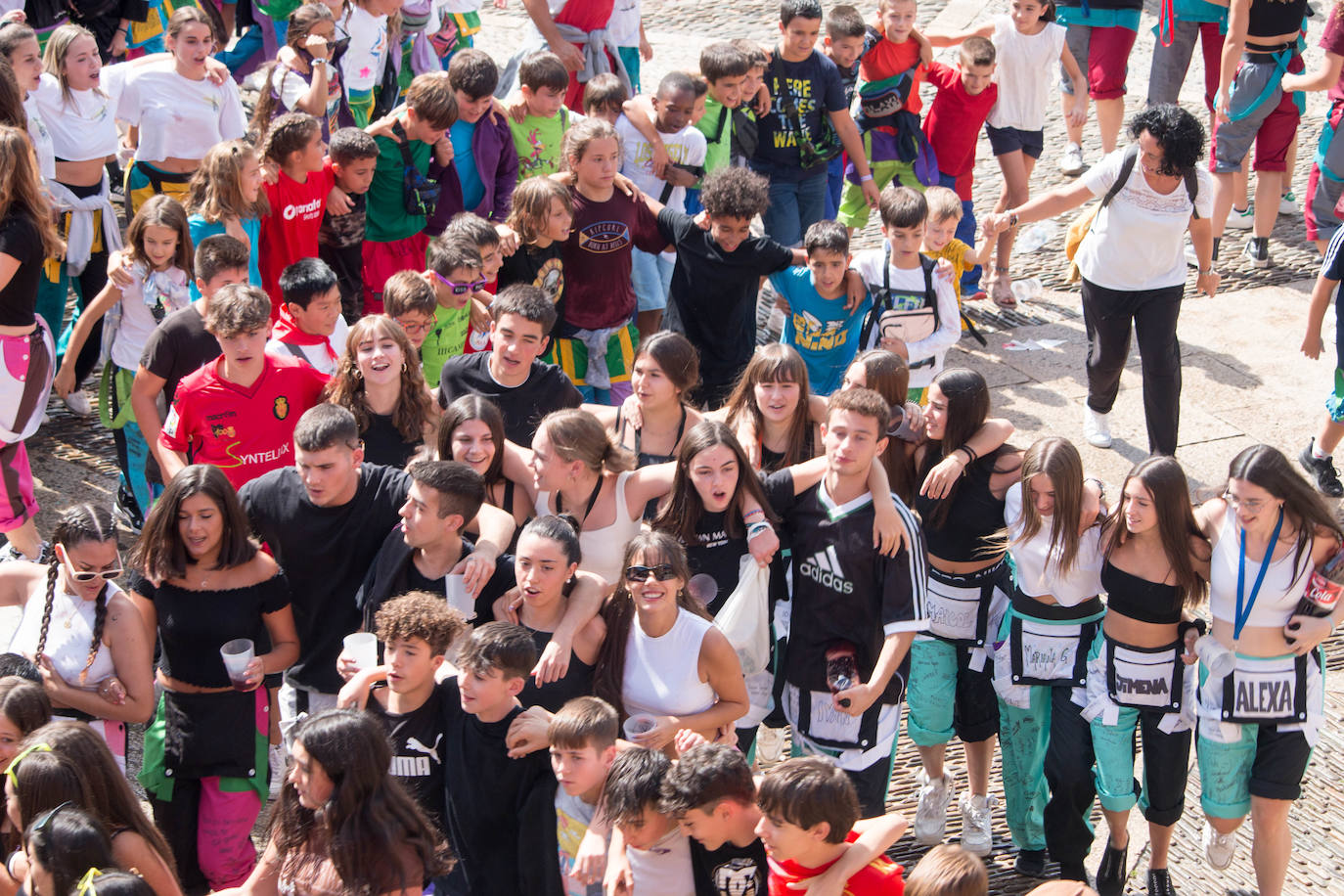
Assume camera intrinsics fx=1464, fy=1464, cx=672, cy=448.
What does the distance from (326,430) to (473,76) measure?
311 cm

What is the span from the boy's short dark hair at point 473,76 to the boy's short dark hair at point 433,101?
131mm

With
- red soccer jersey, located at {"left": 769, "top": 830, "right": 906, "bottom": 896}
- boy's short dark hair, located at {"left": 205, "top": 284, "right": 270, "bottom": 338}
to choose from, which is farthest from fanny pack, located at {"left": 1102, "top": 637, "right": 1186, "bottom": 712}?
boy's short dark hair, located at {"left": 205, "top": 284, "right": 270, "bottom": 338}

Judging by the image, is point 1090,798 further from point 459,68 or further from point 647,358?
point 459,68

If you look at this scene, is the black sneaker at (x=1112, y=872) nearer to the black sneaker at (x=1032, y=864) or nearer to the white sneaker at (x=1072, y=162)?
the black sneaker at (x=1032, y=864)

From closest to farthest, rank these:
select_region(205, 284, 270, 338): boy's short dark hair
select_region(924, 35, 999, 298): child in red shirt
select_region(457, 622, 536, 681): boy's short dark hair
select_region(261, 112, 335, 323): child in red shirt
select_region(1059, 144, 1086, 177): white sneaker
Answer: select_region(457, 622, 536, 681): boy's short dark hair → select_region(205, 284, 270, 338): boy's short dark hair → select_region(261, 112, 335, 323): child in red shirt → select_region(924, 35, 999, 298): child in red shirt → select_region(1059, 144, 1086, 177): white sneaker

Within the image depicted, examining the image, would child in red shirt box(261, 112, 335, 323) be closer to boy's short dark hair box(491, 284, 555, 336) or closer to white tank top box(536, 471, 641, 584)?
boy's short dark hair box(491, 284, 555, 336)

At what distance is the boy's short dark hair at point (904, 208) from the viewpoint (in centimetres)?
677

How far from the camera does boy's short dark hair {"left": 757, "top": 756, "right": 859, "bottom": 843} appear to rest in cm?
380

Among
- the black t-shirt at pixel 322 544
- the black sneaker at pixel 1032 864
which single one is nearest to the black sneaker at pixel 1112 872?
the black sneaker at pixel 1032 864

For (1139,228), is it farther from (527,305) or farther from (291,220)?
(291,220)

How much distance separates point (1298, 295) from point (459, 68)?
5790 millimetres

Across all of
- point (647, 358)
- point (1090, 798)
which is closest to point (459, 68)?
point (647, 358)

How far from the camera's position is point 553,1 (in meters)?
8.99

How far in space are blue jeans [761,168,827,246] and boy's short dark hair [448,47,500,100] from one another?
1987 millimetres
